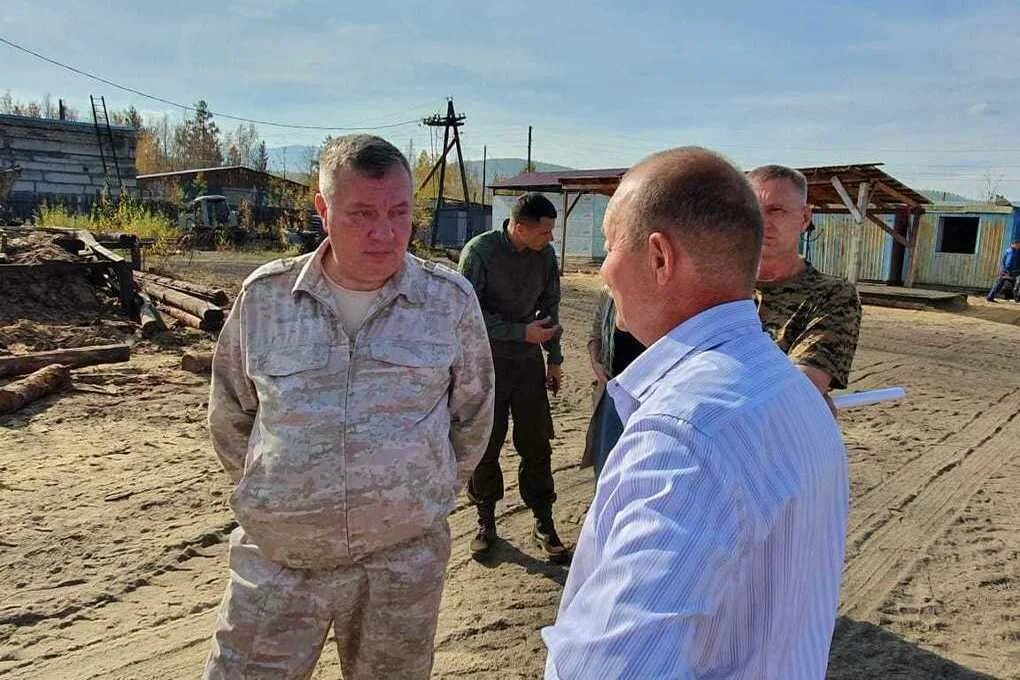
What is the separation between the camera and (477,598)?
3.78 m

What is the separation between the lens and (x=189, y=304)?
33.5 feet

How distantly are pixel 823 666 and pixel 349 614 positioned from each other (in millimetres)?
1399

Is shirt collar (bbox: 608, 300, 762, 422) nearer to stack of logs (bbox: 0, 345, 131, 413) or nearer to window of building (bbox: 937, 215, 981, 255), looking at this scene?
stack of logs (bbox: 0, 345, 131, 413)

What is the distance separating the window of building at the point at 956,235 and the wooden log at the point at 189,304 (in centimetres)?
2110

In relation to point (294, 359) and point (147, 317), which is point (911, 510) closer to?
point (294, 359)

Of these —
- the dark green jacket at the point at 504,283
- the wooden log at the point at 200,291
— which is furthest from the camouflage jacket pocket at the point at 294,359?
the wooden log at the point at 200,291

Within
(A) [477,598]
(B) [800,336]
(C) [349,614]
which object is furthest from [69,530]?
(B) [800,336]

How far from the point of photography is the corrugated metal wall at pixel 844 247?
22422 millimetres

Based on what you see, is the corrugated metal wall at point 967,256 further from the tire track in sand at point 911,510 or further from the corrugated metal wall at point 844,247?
the tire track in sand at point 911,510

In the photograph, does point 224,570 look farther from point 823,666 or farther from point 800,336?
point 823,666

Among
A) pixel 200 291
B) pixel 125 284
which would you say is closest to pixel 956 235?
pixel 200 291

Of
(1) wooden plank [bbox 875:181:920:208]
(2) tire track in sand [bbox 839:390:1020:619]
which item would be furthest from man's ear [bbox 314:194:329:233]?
(1) wooden plank [bbox 875:181:920:208]

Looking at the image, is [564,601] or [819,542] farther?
[564,601]

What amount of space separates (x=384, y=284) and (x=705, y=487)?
4.91 ft
